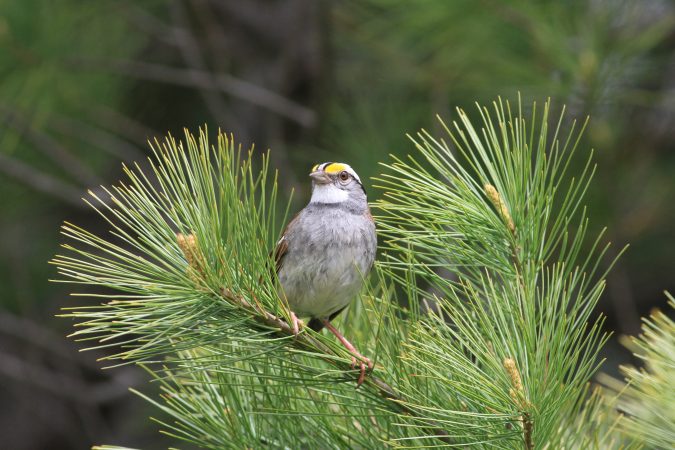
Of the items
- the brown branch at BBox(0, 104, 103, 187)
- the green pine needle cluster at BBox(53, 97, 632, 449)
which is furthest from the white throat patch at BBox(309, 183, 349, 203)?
the brown branch at BBox(0, 104, 103, 187)

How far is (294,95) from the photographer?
17.7 ft

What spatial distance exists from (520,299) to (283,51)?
3617 mm

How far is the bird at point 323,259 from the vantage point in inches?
118

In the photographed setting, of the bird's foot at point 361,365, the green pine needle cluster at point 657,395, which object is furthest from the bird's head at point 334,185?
the green pine needle cluster at point 657,395

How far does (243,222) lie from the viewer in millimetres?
2055

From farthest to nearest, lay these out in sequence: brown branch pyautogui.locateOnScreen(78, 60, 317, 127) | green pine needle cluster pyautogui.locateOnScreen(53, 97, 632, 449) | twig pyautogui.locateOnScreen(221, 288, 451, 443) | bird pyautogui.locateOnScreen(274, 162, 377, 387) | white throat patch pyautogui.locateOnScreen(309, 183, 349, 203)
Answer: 1. brown branch pyautogui.locateOnScreen(78, 60, 317, 127)
2. white throat patch pyautogui.locateOnScreen(309, 183, 349, 203)
3. bird pyautogui.locateOnScreen(274, 162, 377, 387)
4. twig pyautogui.locateOnScreen(221, 288, 451, 443)
5. green pine needle cluster pyautogui.locateOnScreen(53, 97, 632, 449)

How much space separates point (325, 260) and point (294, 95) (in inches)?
101

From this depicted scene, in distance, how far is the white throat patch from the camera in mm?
3428

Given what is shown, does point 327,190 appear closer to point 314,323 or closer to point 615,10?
point 314,323

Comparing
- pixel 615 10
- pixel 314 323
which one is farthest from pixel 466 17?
pixel 314 323

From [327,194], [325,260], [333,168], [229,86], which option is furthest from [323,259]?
[229,86]

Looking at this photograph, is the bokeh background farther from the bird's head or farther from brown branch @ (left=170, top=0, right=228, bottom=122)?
the bird's head

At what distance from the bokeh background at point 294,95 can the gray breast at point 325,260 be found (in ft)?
4.29

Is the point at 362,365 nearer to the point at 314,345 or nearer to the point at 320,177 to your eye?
the point at 314,345
